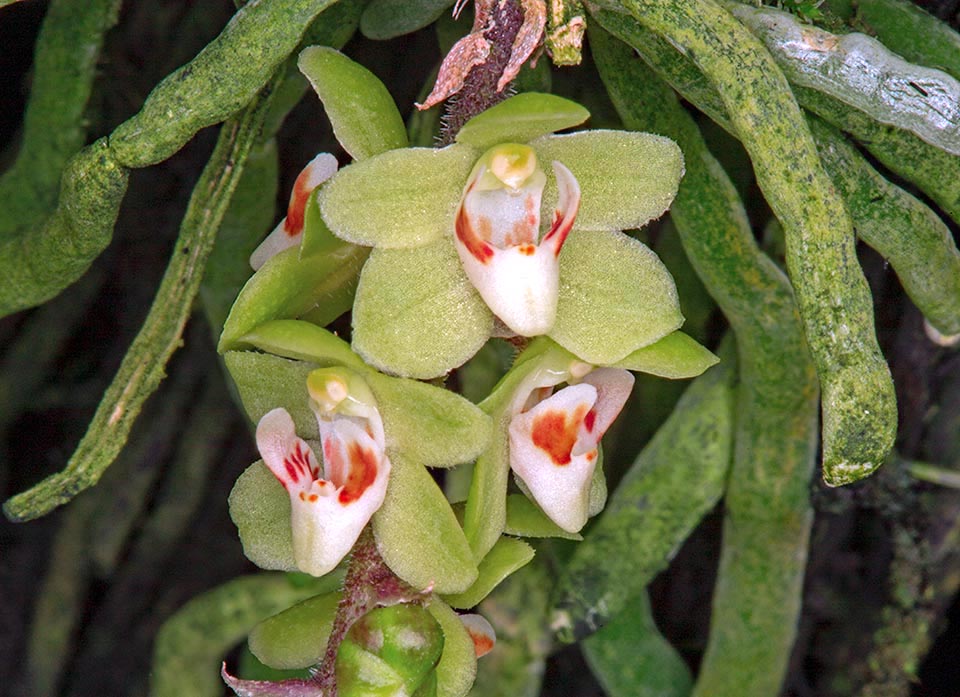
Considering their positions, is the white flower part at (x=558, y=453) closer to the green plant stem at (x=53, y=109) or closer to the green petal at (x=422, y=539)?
the green petal at (x=422, y=539)

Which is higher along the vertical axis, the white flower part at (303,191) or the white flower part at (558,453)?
the white flower part at (303,191)

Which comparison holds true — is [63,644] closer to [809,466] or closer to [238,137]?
[238,137]

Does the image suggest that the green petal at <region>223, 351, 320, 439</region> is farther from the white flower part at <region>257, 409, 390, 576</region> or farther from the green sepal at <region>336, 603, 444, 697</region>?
the green sepal at <region>336, 603, 444, 697</region>

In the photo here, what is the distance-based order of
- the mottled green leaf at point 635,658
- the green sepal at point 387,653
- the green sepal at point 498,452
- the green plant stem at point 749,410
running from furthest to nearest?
the mottled green leaf at point 635,658
the green plant stem at point 749,410
the green sepal at point 498,452
the green sepal at point 387,653

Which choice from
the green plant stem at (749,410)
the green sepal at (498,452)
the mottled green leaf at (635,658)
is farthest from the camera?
the mottled green leaf at (635,658)

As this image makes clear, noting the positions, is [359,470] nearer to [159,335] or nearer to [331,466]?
[331,466]

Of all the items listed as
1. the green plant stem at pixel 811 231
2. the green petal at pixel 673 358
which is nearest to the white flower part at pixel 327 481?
the green petal at pixel 673 358

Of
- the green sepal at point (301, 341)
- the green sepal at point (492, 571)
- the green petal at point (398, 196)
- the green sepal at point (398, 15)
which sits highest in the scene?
the green sepal at point (398, 15)

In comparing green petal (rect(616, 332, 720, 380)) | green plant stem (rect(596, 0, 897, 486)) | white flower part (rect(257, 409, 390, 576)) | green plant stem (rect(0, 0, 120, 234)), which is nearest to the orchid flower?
white flower part (rect(257, 409, 390, 576))
